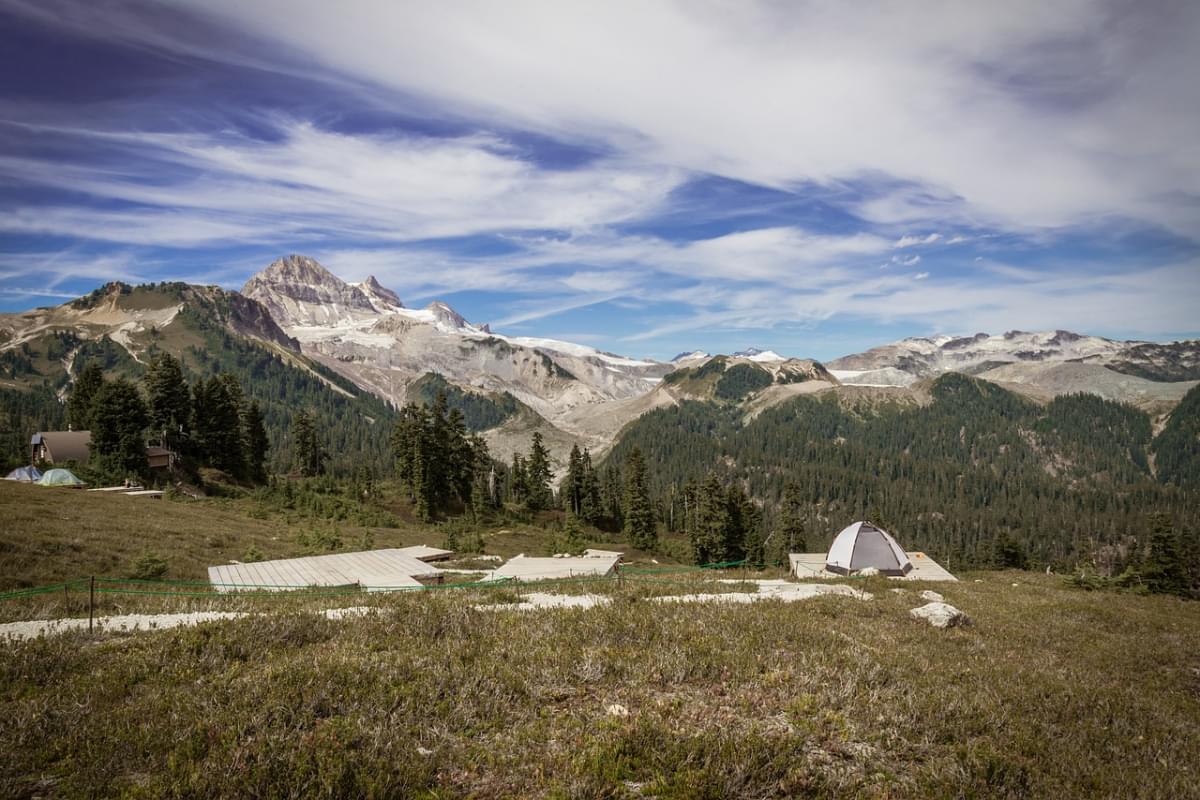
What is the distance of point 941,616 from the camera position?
52.7 ft

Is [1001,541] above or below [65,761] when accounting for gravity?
below

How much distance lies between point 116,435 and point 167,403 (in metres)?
8.66

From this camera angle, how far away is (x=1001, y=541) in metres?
83.5

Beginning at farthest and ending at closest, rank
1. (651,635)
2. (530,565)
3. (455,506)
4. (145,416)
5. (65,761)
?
(455,506)
(145,416)
(530,565)
(651,635)
(65,761)

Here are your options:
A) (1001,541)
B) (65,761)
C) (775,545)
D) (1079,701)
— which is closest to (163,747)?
(65,761)

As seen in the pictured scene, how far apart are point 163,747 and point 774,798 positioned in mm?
7063

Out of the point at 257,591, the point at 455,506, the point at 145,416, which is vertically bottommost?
the point at 455,506

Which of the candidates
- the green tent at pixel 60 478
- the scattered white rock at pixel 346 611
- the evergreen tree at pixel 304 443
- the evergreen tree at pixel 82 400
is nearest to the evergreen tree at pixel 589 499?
the evergreen tree at pixel 304 443

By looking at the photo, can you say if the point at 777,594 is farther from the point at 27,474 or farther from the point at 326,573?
the point at 27,474

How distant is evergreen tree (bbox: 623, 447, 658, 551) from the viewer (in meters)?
86.4

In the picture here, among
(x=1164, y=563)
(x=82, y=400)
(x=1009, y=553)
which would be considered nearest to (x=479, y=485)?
(x=82, y=400)

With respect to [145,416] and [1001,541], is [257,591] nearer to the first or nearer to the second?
[145,416]

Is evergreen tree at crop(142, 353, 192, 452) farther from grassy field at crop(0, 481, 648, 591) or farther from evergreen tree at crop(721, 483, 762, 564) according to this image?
evergreen tree at crop(721, 483, 762, 564)

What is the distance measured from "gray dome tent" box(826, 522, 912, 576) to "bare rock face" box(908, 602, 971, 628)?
2195cm
